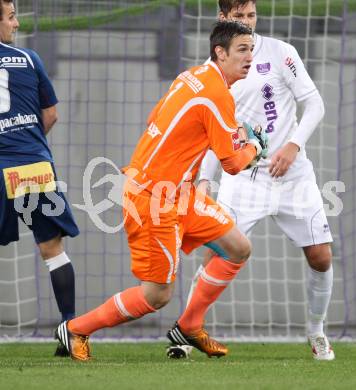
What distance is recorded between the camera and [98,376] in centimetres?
558

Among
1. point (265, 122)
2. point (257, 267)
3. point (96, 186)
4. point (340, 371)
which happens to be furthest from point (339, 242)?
point (340, 371)

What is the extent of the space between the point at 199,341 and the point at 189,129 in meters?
1.32

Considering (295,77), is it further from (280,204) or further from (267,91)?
(280,204)

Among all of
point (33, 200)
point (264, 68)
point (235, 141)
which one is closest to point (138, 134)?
point (264, 68)

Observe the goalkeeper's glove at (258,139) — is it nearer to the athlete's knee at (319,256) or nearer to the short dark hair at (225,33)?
the short dark hair at (225,33)

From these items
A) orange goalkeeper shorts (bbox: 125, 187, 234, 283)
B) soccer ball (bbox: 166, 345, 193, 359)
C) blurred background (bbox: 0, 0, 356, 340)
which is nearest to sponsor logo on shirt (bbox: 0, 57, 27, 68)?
orange goalkeeper shorts (bbox: 125, 187, 234, 283)

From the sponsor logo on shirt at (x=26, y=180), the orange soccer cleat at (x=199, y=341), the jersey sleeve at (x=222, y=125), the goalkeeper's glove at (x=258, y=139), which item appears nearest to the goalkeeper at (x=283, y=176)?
the orange soccer cleat at (x=199, y=341)

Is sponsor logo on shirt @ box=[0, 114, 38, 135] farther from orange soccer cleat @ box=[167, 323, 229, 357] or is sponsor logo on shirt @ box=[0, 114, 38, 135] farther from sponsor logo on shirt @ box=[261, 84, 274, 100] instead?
orange soccer cleat @ box=[167, 323, 229, 357]

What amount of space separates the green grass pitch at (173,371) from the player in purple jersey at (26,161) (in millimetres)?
558

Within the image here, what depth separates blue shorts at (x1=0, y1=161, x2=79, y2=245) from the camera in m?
6.68

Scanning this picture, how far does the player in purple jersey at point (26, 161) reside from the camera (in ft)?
21.9

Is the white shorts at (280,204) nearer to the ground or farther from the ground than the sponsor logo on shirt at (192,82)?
nearer to the ground

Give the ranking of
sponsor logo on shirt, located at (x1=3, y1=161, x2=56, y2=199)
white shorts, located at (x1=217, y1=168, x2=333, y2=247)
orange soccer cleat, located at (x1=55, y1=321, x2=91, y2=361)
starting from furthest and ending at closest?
1. white shorts, located at (x1=217, y1=168, x2=333, y2=247)
2. sponsor logo on shirt, located at (x1=3, y1=161, x2=56, y2=199)
3. orange soccer cleat, located at (x1=55, y1=321, x2=91, y2=361)

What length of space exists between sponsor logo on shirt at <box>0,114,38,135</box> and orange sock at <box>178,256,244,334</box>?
1.34 m
